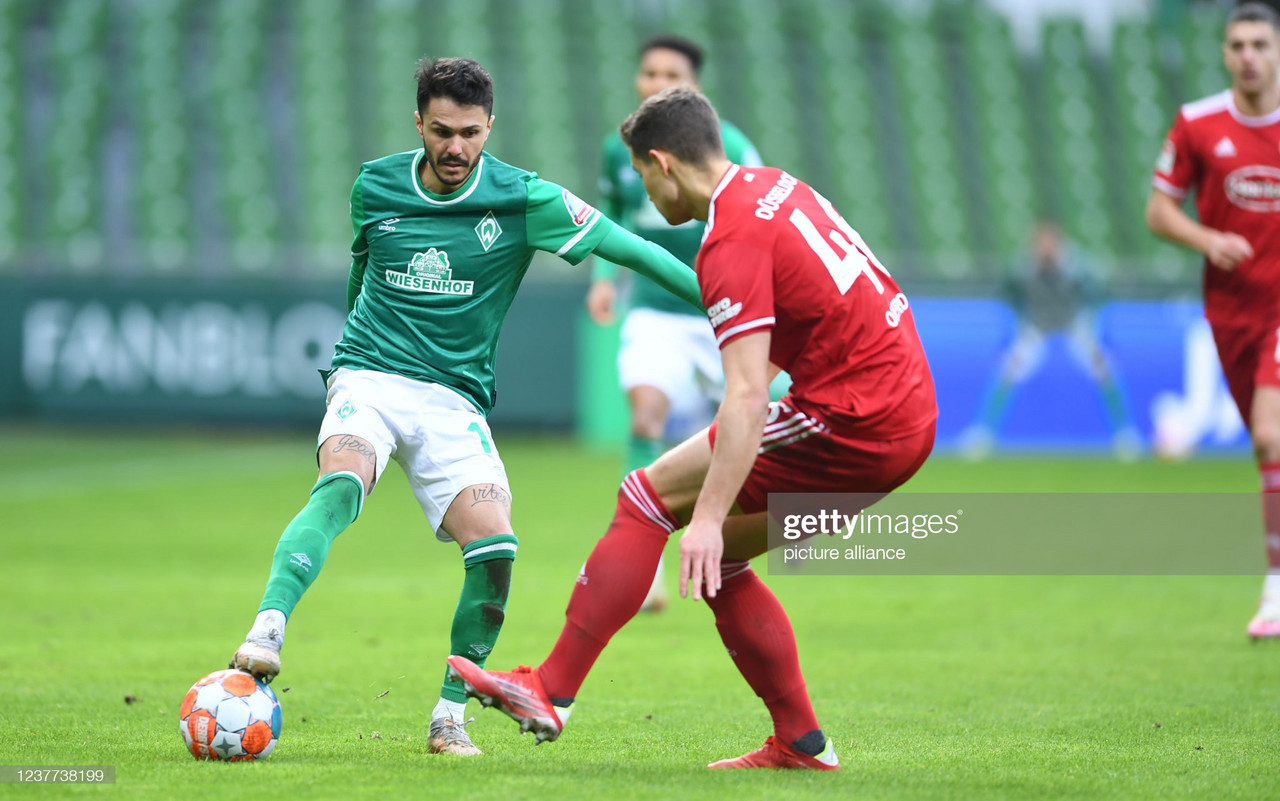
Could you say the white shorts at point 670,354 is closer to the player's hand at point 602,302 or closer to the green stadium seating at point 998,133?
the player's hand at point 602,302

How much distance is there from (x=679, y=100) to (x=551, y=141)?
18.3 metres

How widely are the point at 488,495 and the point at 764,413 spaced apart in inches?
45.3

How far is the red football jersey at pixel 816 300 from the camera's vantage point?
3.94m

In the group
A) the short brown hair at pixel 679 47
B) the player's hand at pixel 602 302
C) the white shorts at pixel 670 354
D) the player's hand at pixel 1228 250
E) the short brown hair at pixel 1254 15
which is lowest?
the white shorts at pixel 670 354

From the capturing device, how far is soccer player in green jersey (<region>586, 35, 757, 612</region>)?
7500 mm

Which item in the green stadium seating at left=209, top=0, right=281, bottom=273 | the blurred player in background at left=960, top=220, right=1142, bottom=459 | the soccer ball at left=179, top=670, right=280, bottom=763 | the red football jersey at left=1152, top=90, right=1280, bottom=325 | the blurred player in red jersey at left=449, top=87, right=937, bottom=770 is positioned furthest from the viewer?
the green stadium seating at left=209, top=0, right=281, bottom=273

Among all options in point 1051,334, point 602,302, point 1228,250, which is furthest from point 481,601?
point 1051,334

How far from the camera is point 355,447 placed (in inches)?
180

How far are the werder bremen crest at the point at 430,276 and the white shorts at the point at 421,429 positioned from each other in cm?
29

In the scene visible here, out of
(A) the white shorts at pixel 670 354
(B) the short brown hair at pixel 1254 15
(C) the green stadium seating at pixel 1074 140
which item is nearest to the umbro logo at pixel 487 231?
(A) the white shorts at pixel 670 354

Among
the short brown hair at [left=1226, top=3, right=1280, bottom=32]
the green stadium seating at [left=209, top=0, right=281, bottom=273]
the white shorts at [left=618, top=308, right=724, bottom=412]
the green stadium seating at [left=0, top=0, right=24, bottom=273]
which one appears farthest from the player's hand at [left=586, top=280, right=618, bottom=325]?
the green stadium seating at [left=0, top=0, right=24, bottom=273]

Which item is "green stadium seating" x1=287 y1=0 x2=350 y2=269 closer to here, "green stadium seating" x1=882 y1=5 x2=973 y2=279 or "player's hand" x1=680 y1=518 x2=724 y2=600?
"green stadium seating" x1=882 y1=5 x2=973 y2=279

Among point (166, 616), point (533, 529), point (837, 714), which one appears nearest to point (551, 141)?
point (533, 529)

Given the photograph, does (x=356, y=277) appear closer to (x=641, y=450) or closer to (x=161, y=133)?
(x=641, y=450)
